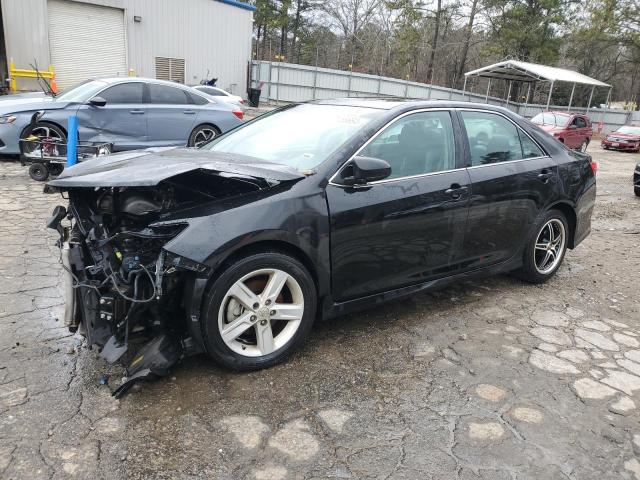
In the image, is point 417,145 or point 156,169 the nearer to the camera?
point 156,169

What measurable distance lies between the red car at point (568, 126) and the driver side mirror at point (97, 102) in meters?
15.4

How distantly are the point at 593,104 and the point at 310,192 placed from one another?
161 ft

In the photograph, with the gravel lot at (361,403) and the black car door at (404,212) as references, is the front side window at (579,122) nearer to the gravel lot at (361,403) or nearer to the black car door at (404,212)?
the gravel lot at (361,403)

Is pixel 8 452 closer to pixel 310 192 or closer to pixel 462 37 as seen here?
pixel 310 192

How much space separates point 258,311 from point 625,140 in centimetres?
2465

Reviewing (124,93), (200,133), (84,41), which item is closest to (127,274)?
(124,93)

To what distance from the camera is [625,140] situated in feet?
74.9

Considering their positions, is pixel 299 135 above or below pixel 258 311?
above

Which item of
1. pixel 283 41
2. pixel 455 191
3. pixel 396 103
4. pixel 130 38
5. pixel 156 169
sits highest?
pixel 283 41

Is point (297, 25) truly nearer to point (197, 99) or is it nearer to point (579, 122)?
point (579, 122)

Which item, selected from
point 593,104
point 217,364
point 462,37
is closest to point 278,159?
point 217,364

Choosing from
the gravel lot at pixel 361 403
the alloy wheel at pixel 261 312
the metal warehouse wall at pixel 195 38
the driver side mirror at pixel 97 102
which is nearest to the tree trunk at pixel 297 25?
the metal warehouse wall at pixel 195 38

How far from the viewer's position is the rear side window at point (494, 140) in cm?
403

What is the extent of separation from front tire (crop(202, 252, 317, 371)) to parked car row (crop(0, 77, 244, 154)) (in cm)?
655
